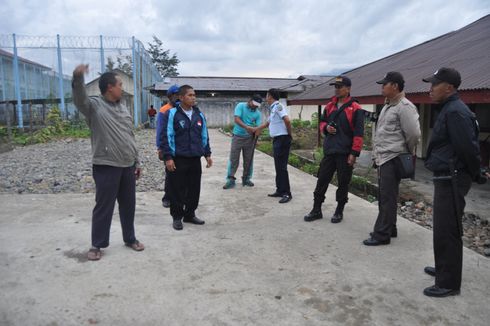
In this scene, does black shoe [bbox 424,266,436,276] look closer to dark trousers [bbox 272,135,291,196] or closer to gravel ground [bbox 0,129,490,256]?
gravel ground [bbox 0,129,490,256]

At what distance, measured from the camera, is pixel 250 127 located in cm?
634

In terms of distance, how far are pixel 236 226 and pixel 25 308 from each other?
2434 mm

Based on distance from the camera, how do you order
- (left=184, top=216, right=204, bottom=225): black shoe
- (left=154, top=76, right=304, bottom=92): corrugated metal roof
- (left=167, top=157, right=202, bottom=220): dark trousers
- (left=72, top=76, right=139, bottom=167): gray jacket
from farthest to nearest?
1. (left=154, top=76, right=304, bottom=92): corrugated metal roof
2. (left=184, top=216, right=204, bottom=225): black shoe
3. (left=167, top=157, right=202, bottom=220): dark trousers
4. (left=72, top=76, right=139, bottom=167): gray jacket

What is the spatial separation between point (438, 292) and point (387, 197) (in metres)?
1.18

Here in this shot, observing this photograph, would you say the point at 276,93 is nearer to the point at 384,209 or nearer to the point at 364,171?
the point at 384,209

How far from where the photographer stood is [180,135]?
4293mm

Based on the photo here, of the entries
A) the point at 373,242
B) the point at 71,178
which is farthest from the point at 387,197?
the point at 71,178

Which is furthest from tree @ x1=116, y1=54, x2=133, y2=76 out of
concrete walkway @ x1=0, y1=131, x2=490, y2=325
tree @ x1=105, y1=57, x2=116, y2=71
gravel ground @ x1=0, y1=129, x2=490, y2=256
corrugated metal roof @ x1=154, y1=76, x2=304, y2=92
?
concrete walkway @ x1=0, y1=131, x2=490, y2=325

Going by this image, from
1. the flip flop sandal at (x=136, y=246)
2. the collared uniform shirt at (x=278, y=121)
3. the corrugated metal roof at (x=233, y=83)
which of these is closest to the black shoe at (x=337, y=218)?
the collared uniform shirt at (x=278, y=121)

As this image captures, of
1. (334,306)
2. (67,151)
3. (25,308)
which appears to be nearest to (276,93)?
(334,306)

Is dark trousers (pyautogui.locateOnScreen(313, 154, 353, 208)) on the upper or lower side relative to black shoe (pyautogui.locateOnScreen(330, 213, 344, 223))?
upper

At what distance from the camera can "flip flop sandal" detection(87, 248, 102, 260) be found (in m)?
3.49

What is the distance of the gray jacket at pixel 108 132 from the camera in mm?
3369

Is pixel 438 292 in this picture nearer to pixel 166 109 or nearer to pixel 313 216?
pixel 313 216
